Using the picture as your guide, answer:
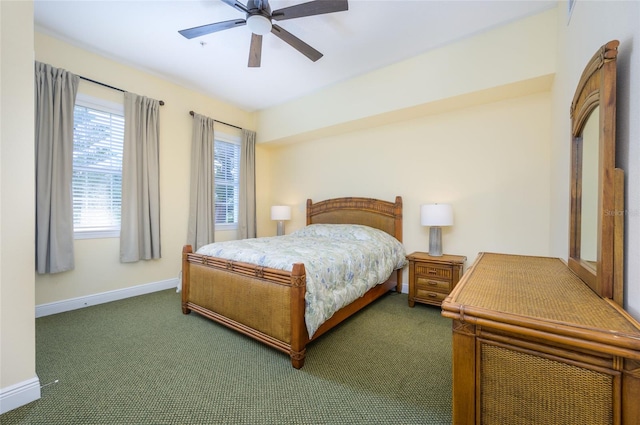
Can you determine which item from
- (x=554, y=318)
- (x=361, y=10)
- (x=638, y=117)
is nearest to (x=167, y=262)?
(x=361, y=10)

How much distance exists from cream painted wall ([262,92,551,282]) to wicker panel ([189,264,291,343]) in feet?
7.36

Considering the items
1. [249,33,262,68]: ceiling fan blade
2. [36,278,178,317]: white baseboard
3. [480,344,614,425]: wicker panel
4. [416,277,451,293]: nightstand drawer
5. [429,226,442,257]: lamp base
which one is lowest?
[36,278,178,317]: white baseboard

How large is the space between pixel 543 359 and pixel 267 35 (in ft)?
10.8

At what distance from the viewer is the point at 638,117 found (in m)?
0.88

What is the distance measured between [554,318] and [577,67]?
70.7 inches

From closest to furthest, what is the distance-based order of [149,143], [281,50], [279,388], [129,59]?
1. [279,388]
2. [281,50]
3. [129,59]
4. [149,143]

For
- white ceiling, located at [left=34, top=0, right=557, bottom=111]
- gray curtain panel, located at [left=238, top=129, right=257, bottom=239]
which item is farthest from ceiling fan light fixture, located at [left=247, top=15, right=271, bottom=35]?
gray curtain panel, located at [left=238, top=129, right=257, bottom=239]

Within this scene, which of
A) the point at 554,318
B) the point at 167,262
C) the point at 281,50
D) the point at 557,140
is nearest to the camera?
the point at 554,318

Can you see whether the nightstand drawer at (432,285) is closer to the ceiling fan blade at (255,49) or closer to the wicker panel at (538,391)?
the wicker panel at (538,391)

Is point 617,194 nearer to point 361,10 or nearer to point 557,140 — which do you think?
point 557,140

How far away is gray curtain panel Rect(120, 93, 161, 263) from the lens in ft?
10.7

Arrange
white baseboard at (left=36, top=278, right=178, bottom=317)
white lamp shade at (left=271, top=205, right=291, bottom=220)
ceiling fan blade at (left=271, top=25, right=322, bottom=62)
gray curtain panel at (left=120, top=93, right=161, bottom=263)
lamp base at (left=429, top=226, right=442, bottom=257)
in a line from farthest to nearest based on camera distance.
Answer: white lamp shade at (left=271, top=205, right=291, bottom=220)
gray curtain panel at (left=120, top=93, right=161, bottom=263)
lamp base at (left=429, top=226, right=442, bottom=257)
white baseboard at (left=36, top=278, right=178, bottom=317)
ceiling fan blade at (left=271, top=25, right=322, bottom=62)

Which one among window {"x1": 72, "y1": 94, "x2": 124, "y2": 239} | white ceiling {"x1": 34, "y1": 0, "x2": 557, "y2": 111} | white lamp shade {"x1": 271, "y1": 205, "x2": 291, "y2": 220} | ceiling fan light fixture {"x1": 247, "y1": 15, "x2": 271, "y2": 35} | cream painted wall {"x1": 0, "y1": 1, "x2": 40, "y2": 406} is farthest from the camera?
white lamp shade {"x1": 271, "y1": 205, "x2": 291, "y2": 220}

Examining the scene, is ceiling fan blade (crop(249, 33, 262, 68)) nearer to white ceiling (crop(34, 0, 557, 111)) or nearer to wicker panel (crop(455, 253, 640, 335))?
white ceiling (crop(34, 0, 557, 111))
